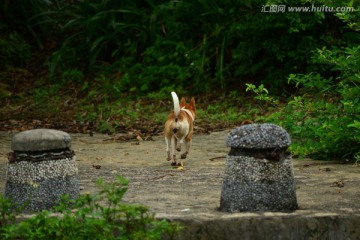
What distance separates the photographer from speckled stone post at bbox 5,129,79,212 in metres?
6.23

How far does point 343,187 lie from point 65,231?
279 centimetres

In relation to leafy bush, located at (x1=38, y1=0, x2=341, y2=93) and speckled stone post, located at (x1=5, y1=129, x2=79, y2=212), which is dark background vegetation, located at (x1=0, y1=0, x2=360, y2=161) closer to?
leafy bush, located at (x1=38, y1=0, x2=341, y2=93)

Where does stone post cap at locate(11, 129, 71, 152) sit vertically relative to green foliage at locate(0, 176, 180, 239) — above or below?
above

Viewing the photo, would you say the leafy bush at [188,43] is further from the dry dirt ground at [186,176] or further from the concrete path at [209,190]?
the concrete path at [209,190]

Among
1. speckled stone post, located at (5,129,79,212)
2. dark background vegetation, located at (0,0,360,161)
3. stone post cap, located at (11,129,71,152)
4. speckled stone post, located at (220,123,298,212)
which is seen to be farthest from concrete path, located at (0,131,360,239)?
dark background vegetation, located at (0,0,360,161)

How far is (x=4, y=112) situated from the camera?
15.0 m

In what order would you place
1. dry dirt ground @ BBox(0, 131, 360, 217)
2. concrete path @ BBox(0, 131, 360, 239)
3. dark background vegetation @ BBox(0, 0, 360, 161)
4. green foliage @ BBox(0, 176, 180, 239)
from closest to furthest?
green foliage @ BBox(0, 176, 180, 239)
concrete path @ BBox(0, 131, 360, 239)
dry dirt ground @ BBox(0, 131, 360, 217)
dark background vegetation @ BBox(0, 0, 360, 161)

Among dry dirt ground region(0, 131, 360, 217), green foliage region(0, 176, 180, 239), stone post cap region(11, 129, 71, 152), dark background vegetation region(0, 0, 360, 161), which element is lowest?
green foliage region(0, 176, 180, 239)

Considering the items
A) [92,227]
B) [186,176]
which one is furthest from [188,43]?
[92,227]

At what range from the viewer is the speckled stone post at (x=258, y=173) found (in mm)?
6094

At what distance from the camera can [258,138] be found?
6.10 meters

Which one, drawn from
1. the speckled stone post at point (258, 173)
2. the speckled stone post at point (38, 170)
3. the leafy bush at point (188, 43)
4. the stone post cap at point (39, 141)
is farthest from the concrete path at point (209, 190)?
the leafy bush at point (188, 43)

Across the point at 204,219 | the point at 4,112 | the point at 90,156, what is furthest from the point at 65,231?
the point at 4,112

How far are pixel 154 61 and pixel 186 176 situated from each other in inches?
335
